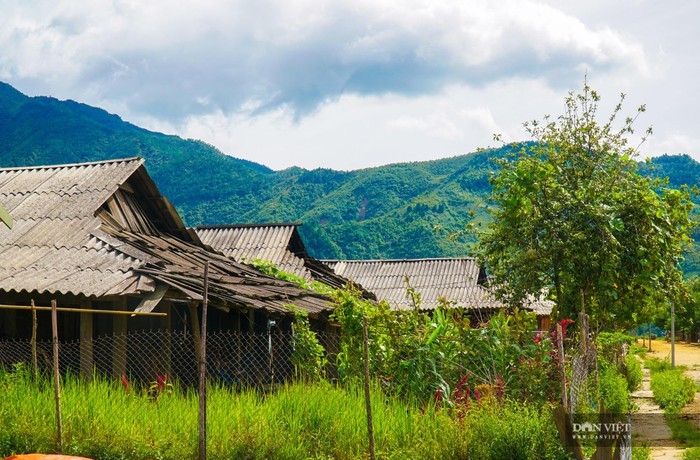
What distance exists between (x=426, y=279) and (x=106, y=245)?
1992 centimetres

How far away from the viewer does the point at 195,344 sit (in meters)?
12.5

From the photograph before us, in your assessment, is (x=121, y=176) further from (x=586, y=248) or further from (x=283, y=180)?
(x=283, y=180)

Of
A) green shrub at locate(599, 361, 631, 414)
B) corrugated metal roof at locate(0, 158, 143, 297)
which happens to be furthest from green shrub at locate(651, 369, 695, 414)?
corrugated metal roof at locate(0, 158, 143, 297)

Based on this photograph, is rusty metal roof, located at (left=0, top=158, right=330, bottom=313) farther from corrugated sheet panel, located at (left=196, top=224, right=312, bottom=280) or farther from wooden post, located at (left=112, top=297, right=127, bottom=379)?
corrugated sheet panel, located at (left=196, top=224, right=312, bottom=280)

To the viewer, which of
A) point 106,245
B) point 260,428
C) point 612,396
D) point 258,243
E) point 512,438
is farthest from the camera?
point 258,243

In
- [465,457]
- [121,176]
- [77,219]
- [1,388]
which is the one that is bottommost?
[465,457]

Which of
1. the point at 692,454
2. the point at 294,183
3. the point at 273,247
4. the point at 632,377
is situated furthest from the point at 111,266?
the point at 294,183

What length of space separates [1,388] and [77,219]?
608cm

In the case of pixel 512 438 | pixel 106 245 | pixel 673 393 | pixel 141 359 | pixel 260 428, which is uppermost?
pixel 106 245

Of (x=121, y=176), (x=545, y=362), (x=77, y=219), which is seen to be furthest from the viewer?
(x=121, y=176)

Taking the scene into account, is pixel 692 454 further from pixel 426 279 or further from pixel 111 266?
pixel 426 279

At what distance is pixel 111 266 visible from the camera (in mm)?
12750

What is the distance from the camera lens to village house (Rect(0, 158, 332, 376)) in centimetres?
1216

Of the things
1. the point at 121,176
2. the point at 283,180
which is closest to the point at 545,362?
the point at 121,176
